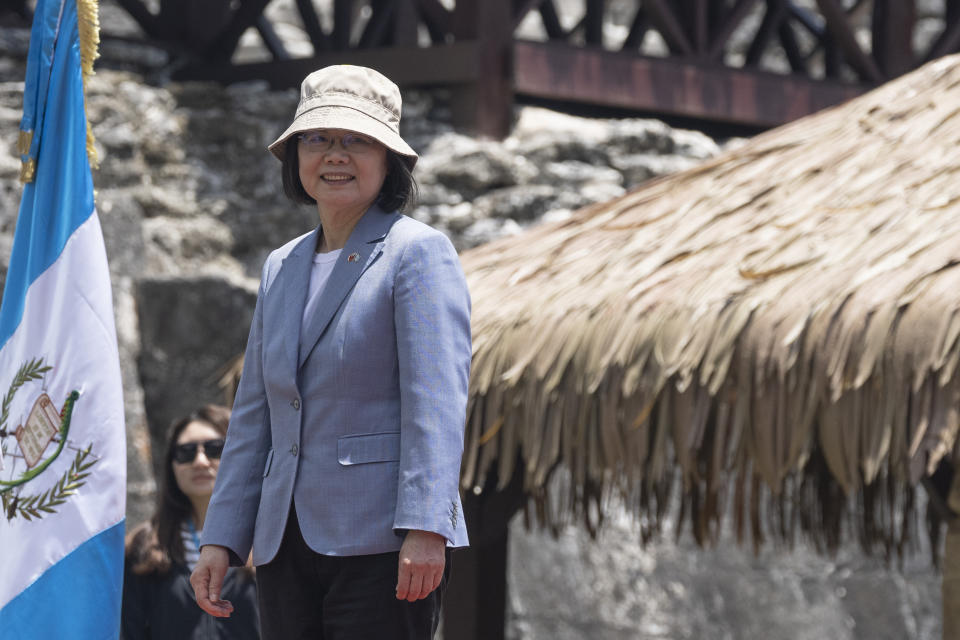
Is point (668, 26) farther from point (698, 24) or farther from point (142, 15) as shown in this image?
point (142, 15)

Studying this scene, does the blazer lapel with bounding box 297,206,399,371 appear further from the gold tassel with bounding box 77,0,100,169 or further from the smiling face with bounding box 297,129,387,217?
the gold tassel with bounding box 77,0,100,169

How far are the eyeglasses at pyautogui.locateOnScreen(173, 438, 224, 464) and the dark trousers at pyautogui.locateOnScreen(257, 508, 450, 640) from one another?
1.32 m

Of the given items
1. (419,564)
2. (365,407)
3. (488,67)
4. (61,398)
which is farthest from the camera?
(488,67)

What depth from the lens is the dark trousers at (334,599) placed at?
2012 mm

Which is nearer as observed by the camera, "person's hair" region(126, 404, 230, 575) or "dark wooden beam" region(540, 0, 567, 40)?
"person's hair" region(126, 404, 230, 575)

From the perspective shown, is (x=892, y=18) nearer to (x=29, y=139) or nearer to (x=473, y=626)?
(x=473, y=626)

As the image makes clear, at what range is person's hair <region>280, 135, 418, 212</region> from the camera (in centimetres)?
221

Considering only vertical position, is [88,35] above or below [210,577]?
above

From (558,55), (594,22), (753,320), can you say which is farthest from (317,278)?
(594,22)

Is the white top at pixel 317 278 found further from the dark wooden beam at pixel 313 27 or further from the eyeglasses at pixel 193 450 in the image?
the dark wooden beam at pixel 313 27

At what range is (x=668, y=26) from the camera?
7.07 metres

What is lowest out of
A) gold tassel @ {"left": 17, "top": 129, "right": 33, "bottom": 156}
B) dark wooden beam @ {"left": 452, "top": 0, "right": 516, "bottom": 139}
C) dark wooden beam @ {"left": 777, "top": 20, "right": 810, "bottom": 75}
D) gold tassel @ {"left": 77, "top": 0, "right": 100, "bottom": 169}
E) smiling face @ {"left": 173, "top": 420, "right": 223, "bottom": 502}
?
smiling face @ {"left": 173, "top": 420, "right": 223, "bottom": 502}

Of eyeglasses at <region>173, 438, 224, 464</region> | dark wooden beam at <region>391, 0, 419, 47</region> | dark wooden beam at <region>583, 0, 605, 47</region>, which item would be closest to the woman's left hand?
eyeglasses at <region>173, 438, 224, 464</region>

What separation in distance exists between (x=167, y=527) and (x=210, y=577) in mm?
1270
